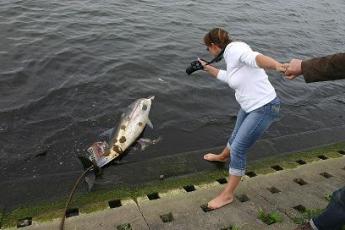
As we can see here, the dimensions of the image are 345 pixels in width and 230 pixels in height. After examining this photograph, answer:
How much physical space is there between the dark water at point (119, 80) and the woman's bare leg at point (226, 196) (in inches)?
86.8

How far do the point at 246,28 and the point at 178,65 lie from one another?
550cm

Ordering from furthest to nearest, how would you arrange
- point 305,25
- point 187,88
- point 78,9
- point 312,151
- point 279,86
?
point 305,25 → point 78,9 → point 279,86 → point 187,88 → point 312,151

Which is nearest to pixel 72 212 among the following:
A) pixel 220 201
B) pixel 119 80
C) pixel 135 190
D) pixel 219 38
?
pixel 135 190

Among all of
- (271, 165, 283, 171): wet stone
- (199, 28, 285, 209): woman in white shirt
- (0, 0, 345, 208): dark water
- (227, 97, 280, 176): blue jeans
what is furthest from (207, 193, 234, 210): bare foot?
(0, 0, 345, 208): dark water

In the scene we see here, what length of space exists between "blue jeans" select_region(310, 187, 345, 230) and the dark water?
3.13 meters

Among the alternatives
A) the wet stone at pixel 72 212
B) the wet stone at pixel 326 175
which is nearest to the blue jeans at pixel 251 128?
the wet stone at pixel 326 175

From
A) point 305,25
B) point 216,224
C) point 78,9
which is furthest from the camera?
point 305,25

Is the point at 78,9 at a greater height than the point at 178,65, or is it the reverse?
the point at 78,9

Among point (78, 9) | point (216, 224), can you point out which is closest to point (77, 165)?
point (216, 224)

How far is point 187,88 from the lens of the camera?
33.9 feet

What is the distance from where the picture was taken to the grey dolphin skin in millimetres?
6681

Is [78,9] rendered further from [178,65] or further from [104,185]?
[104,185]

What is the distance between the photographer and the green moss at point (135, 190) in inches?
204

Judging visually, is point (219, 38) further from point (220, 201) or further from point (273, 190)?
point (273, 190)
